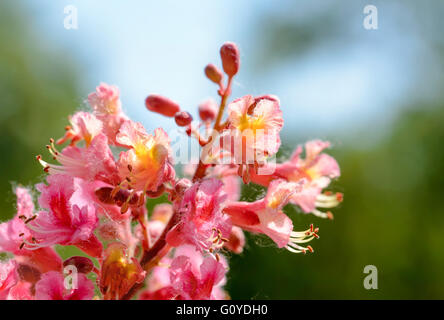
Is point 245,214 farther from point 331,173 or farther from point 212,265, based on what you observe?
point 331,173

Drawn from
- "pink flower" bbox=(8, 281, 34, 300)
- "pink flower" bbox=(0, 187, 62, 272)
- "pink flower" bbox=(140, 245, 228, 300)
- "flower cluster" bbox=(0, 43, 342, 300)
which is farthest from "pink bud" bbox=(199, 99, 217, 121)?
"pink flower" bbox=(8, 281, 34, 300)

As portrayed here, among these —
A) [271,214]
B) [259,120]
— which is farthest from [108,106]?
[271,214]

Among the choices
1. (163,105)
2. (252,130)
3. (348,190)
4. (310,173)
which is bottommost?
(348,190)

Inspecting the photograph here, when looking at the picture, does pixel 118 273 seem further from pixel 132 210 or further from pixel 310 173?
pixel 310 173

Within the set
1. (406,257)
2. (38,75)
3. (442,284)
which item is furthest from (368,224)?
(38,75)

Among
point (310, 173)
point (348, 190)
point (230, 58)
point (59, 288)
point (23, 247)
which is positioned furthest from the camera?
point (348, 190)

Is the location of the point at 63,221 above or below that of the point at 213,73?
below

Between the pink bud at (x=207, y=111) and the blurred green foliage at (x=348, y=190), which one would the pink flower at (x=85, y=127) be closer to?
the pink bud at (x=207, y=111)
